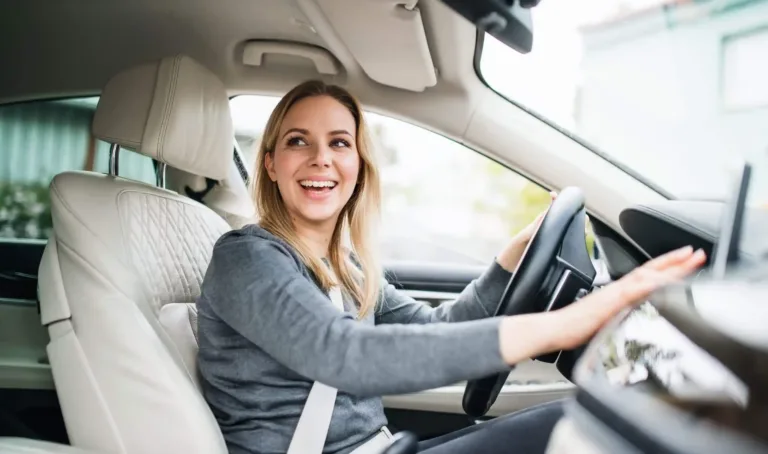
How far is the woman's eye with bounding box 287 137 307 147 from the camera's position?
1524 millimetres

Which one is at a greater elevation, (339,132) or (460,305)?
(339,132)

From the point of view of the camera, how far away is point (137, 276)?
1.44m

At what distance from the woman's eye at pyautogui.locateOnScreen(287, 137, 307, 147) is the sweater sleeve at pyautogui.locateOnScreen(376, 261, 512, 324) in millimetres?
417

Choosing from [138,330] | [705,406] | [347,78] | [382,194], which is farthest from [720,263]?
[347,78]

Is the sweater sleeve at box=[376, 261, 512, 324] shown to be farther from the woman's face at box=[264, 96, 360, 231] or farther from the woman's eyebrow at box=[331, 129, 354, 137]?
the woman's eyebrow at box=[331, 129, 354, 137]

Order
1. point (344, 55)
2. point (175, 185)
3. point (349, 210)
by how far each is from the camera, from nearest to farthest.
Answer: point (349, 210) < point (344, 55) < point (175, 185)

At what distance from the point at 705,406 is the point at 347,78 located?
140cm

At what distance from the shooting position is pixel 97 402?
1299mm

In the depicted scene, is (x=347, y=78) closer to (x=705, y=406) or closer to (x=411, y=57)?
(x=411, y=57)

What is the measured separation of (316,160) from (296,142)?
87 millimetres

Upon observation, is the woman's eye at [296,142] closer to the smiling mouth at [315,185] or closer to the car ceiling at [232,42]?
the smiling mouth at [315,185]

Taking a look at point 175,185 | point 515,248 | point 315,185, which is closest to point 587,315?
point 515,248

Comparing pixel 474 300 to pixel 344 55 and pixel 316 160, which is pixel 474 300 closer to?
pixel 316 160

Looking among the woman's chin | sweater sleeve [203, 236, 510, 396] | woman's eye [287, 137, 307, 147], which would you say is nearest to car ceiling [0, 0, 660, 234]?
woman's eye [287, 137, 307, 147]
